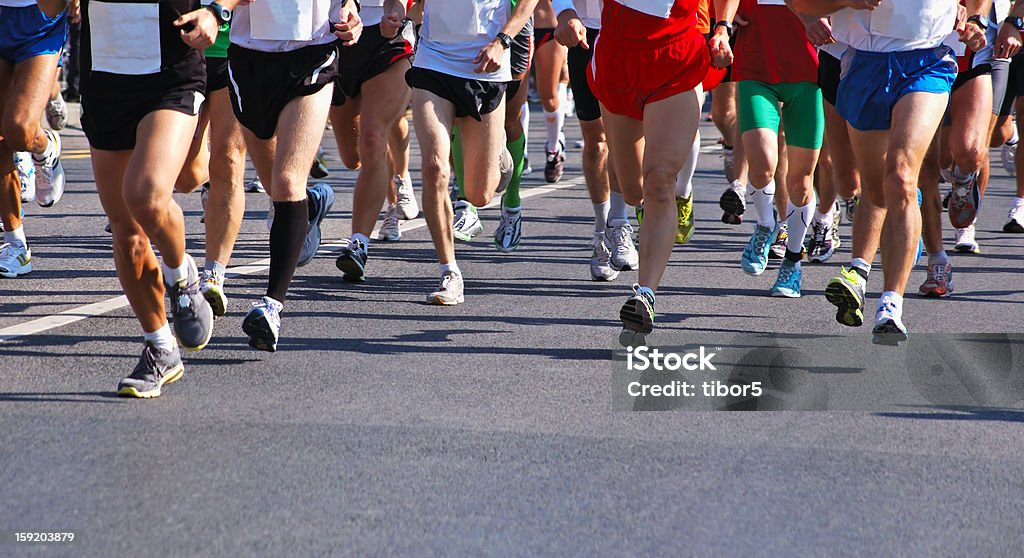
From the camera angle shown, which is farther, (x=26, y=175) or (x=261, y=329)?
(x=26, y=175)

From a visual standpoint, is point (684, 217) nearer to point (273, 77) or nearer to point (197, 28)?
point (273, 77)

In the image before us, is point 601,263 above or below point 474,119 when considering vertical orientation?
below

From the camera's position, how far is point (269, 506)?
4.15m

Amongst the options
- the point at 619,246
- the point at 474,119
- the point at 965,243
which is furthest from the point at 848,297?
the point at 965,243

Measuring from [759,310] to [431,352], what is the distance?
2062 millimetres

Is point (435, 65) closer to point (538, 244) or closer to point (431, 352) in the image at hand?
point (431, 352)

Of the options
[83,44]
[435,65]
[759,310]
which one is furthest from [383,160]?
[83,44]

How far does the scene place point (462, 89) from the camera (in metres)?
7.52

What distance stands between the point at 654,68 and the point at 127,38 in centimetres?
236

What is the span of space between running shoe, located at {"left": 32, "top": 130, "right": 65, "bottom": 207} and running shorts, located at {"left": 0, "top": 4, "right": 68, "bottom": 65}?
4.47 ft

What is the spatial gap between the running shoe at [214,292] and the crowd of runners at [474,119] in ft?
0.05

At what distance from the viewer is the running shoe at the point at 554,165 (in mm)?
14133

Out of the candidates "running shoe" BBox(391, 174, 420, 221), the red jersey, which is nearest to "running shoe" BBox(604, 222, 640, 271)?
the red jersey

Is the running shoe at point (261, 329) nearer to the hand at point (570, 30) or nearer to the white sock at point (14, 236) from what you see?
the hand at point (570, 30)
